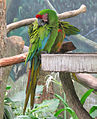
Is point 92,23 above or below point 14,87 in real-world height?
above

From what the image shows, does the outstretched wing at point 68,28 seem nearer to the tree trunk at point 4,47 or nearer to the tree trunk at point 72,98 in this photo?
the tree trunk at point 72,98

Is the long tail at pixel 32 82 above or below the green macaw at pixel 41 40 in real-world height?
below

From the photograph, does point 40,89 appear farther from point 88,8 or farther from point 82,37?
point 88,8

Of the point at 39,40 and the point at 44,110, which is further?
the point at 44,110

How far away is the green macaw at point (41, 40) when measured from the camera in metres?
0.80

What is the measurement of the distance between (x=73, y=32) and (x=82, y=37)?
1.31 m

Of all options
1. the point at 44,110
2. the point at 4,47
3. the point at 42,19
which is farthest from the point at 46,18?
the point at 44,110

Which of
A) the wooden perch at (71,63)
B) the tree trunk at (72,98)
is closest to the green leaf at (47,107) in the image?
the tree trunk at (72,98)

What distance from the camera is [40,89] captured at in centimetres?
154

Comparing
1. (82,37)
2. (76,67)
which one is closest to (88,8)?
(82,37)

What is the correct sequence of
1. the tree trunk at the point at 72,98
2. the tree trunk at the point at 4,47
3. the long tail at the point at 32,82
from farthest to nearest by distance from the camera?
the tree trunk at the point at 4,47 → the tree trunk at the point at 72,98 → the long tail at the point at 32,82

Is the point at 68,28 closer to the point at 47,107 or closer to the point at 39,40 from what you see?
the point at 39,40

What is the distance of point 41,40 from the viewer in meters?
0.81

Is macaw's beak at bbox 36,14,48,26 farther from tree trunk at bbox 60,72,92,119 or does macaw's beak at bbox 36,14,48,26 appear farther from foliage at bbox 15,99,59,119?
foliage at bbox 15,99,59,119
